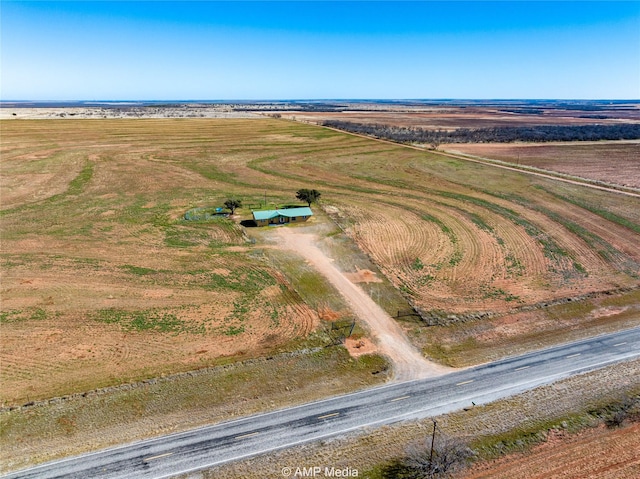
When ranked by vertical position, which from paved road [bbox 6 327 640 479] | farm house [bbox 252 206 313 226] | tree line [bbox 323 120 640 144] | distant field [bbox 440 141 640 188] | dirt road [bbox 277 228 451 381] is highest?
tree line [bbox 323 120 640 144]

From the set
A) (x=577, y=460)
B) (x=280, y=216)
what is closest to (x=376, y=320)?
(x=577, y=460)

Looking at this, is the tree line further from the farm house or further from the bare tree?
the bare tree

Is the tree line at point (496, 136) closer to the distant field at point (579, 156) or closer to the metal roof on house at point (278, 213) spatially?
the distant field at point (579, 156)

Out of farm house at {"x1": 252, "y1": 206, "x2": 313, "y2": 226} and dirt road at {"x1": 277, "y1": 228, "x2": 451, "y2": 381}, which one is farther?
Answer: farm house at {"x1": 252, "y1": 206, "x2": 313, "y2": 226}

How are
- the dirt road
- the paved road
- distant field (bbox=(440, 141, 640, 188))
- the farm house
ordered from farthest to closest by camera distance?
distant field (bbox=(440, 141, 640, 188)), the farm house, the dirt road, the paved road

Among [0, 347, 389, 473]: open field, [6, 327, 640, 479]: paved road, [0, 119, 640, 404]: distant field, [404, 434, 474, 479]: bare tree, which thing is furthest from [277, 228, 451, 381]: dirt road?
[404, 434, 474, 479]: bare tree

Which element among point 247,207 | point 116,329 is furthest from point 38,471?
point 247,207
